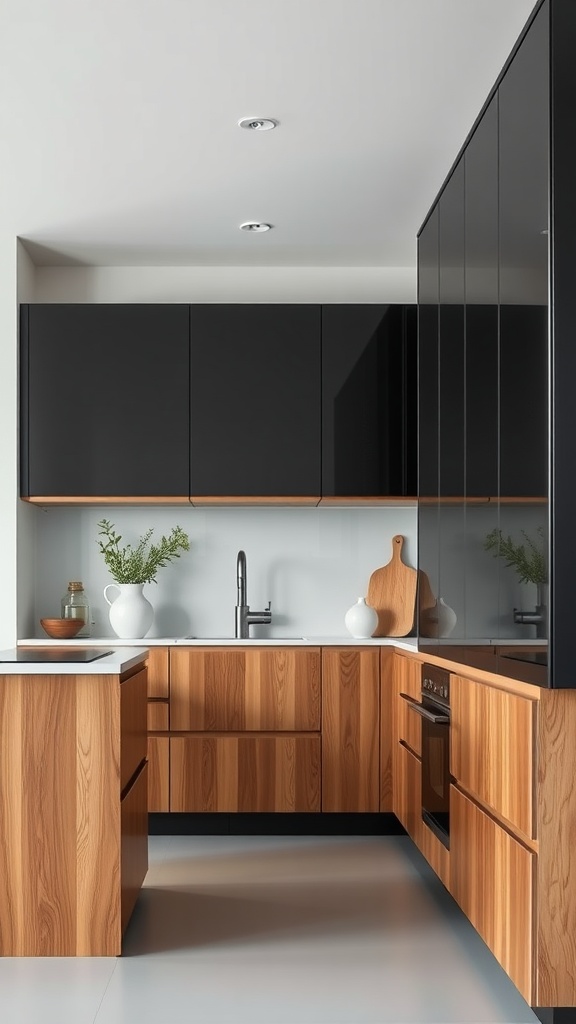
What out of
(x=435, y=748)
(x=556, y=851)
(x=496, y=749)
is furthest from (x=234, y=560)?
(x=556, y=851)

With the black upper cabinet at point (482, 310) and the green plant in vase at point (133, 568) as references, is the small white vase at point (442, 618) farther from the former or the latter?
the green plant in vase at point (133, 568)

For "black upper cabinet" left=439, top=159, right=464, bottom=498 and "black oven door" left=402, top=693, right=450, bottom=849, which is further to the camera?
"black upper cabinet" left=439, top=159, right=464, bottom=498

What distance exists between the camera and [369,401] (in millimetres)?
4902

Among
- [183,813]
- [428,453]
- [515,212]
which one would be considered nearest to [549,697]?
[515,212]

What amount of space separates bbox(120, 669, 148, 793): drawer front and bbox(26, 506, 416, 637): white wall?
1500mm

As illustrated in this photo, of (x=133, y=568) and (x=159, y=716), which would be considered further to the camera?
(x=133, y=568)

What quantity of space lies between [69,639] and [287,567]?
44.5 inches

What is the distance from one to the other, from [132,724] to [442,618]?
115 cm

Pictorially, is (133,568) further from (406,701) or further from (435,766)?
(435,766)

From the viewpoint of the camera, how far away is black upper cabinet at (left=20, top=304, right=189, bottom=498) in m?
4.91

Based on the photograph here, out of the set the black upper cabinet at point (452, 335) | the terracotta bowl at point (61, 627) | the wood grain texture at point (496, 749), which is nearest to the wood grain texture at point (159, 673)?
the terracotta bowl at point (61, 627)

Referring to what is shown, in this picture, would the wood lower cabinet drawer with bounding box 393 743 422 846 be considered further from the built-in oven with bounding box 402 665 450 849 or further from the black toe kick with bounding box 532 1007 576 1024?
the black toe kick with bounding box 532 1007 576 1024

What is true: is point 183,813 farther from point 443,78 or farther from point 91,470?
point 443,78

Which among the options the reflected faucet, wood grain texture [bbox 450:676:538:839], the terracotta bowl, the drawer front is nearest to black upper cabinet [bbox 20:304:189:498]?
the reflected faucet
